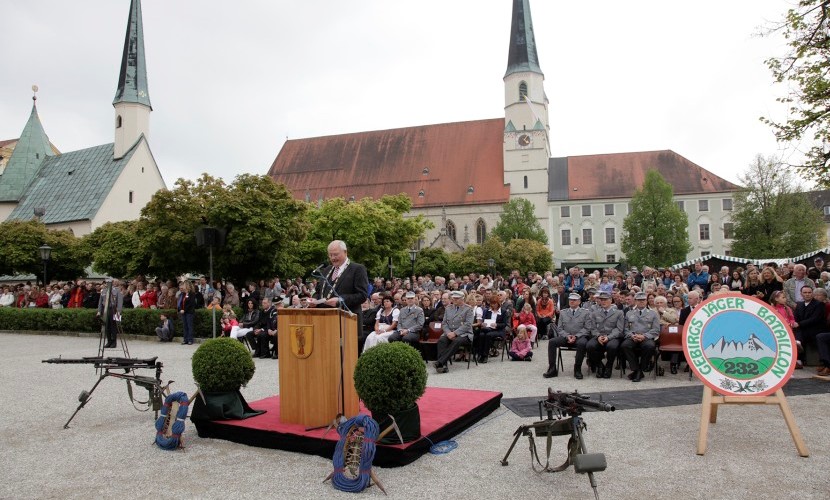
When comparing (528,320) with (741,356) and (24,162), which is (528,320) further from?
(24,162)

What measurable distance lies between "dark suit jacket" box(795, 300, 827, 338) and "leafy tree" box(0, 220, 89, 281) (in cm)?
3682

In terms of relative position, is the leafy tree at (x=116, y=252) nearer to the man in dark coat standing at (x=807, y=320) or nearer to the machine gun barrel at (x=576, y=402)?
the man in dark coat standing at (x=807, y=320)

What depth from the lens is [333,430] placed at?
5812 millimetres

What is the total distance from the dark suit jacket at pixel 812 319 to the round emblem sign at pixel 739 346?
5.13 meters

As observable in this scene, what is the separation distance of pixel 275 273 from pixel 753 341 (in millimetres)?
18636

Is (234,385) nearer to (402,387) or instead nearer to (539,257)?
(402,387)

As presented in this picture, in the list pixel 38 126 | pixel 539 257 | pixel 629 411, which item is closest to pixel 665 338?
pixel 629 411

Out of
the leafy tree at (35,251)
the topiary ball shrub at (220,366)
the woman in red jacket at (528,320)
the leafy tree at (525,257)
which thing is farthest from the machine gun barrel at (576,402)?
the leafy tree at (525,257)

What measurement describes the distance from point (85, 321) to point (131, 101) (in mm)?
40040

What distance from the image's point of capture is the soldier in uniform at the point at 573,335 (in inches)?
391

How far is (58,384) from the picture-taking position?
33.0 feet

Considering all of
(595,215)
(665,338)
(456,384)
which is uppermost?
(595,215)

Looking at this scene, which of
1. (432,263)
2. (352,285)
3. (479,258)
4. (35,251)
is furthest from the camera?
(432,263)

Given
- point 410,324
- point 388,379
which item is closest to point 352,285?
point 388,379
